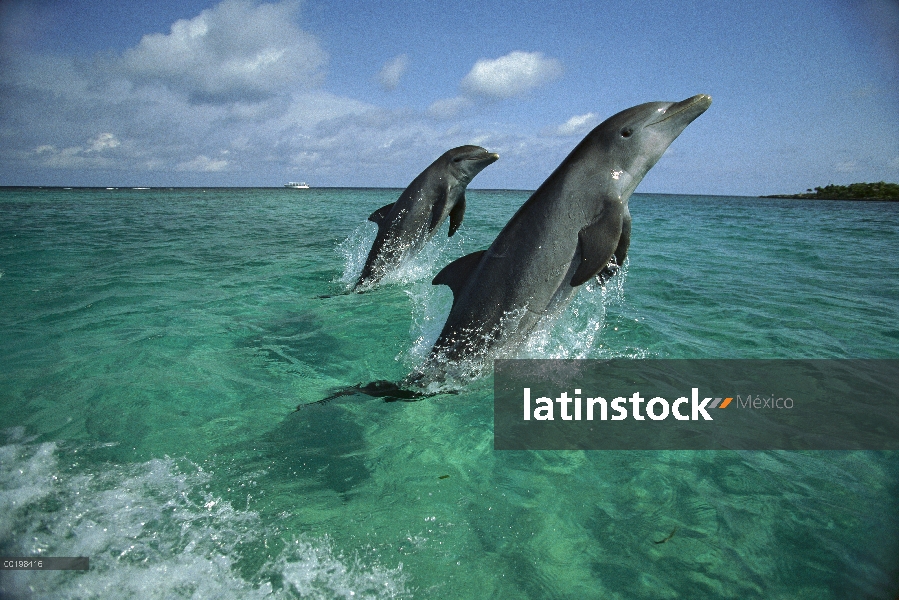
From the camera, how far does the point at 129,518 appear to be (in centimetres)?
328

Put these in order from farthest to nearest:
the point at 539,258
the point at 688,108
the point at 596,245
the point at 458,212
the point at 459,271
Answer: the point at 458,212 < the point at 688,108 < the point at 459,271 < the point at 539,258 < the point at 596,245

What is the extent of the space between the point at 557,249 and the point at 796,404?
9.17 feet

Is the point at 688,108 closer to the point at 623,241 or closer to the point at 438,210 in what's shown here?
the point at 623,241

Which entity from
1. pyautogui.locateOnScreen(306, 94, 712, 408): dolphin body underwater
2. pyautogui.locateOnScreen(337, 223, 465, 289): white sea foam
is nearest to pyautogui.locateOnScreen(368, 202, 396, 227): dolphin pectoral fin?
pyautogui.locateOnScreen(337, 223, 465, 289): white sea foam

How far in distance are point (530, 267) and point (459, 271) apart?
78 centimetres

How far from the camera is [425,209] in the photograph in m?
9.55

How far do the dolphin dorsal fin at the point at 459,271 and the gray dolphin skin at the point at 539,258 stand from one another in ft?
0.04

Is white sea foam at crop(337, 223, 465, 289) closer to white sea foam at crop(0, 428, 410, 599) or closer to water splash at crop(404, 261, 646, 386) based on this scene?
water splash at crop(404, 261, 646, 386)

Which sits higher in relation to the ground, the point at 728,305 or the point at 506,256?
the point at 506,256

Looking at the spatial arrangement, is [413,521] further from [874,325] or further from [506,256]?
[874,325]

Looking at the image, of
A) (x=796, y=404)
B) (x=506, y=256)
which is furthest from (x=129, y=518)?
(x=796, y=404)

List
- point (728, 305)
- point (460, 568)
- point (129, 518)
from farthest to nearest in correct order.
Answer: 1. point (728, 305)
2. point (129, 518)
3. point (460, 568)

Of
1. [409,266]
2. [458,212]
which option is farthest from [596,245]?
[409,266]

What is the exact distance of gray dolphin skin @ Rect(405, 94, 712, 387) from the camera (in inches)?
204
